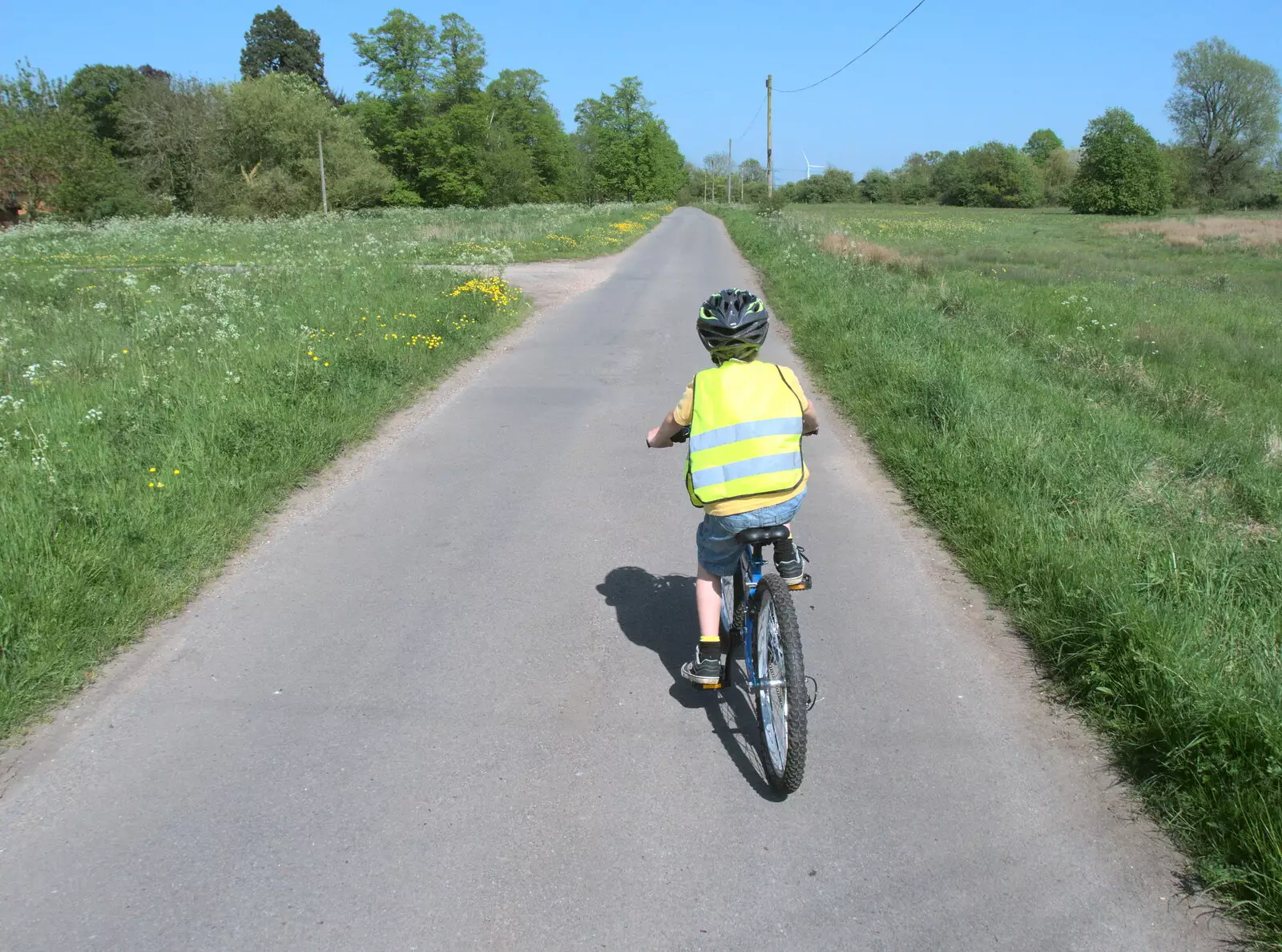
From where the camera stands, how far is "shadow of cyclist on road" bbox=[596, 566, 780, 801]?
11.5ft

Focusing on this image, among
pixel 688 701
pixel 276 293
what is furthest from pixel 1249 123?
pixel 688 701

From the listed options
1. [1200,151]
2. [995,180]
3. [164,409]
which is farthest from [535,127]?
[164,409]

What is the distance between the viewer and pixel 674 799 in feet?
10.2

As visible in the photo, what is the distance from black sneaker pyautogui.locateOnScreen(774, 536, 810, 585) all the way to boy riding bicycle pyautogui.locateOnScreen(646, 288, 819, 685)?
0.10m

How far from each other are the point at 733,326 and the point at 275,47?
4146 inches

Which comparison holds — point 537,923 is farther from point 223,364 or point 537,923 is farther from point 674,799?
point 223,364

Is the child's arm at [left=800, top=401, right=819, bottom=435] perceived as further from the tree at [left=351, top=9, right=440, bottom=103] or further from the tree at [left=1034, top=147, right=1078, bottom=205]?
the tree at [left=1034, top=147, right=1078, bottom=205]

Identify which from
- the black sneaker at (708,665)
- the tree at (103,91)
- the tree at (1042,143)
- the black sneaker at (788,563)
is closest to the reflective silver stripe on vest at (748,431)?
the black sneaker at (788,563)

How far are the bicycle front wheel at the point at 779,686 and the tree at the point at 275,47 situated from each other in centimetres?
10143

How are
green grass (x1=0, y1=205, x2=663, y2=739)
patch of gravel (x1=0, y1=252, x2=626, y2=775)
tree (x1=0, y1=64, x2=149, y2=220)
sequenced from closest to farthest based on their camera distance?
patch of gravel (x1=0, y1=252, x2=626, y2=775) → green grass (x1=0, y1=205, x2=663, y2=739) → tree (x1=0, y1=64, x2=149, y2=220)

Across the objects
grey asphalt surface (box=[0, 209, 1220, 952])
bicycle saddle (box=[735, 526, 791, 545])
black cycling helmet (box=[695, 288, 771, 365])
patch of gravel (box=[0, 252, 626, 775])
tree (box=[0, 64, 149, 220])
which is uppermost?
tree (box=[0, 64, 149, 220])

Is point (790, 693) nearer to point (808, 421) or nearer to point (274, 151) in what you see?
point (808, 421)

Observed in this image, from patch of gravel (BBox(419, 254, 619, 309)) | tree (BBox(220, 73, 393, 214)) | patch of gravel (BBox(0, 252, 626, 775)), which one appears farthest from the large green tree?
patch of gravel (BBox(0, 252, 626, 775))

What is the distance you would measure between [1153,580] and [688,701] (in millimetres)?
2416
